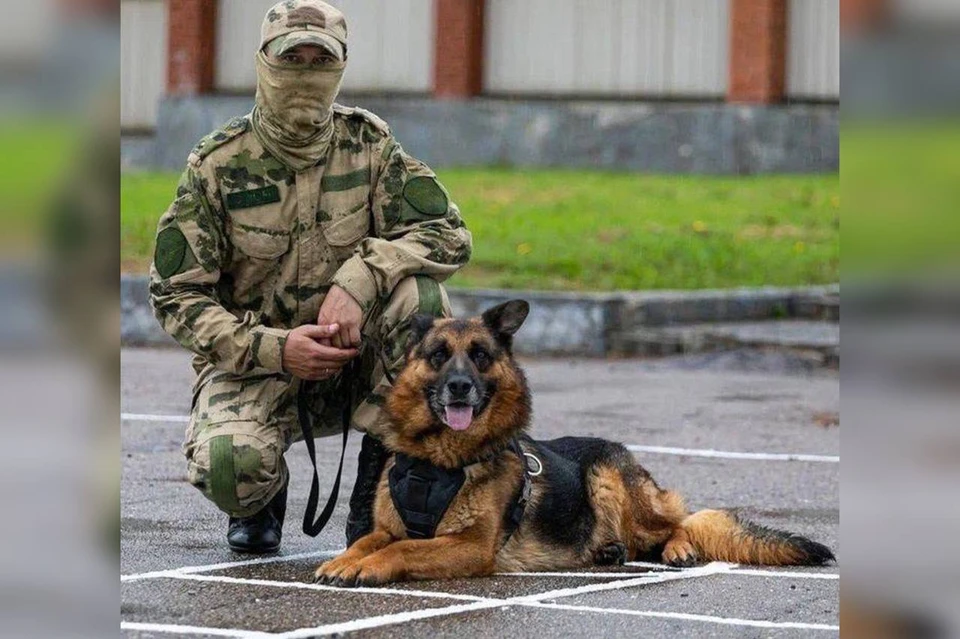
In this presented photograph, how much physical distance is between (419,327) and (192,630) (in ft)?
4.45

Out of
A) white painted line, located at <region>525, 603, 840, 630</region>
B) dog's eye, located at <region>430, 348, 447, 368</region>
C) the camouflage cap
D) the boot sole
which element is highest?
the camouflage cap

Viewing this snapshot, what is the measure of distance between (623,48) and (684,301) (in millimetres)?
8678

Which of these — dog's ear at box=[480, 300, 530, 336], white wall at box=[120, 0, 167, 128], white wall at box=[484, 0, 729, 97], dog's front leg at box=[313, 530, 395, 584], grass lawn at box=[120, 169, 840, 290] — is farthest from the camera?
white wall at box=[120, 0, 167, 128]

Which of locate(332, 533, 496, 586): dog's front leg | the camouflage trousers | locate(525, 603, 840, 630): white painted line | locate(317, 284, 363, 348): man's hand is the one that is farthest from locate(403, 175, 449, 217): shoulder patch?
locate(525, 603, 840, 630): white painted line

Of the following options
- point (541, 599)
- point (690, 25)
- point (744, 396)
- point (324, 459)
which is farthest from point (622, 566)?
point (690, 25)

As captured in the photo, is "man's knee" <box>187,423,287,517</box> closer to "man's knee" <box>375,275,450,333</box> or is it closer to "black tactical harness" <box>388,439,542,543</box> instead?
"black tactical harness" <box>388,439,542,543</box>

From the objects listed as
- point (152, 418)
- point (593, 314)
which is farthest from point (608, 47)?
point (152, 418)

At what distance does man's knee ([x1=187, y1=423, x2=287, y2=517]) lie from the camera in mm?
5090

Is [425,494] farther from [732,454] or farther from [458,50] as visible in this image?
[458,50]

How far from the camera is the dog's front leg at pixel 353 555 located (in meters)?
4.81

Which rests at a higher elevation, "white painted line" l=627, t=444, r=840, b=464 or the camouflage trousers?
the camouflage trousers

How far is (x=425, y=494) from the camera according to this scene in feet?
16.5

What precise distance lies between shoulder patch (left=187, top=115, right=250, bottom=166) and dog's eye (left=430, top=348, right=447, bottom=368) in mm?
1064

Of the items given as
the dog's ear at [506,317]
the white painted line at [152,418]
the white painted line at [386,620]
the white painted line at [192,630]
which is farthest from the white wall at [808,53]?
the white painted line at [192,630]
